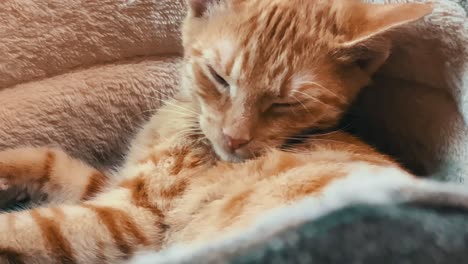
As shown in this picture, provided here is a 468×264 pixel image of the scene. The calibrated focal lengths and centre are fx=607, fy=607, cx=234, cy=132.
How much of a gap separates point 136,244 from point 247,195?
0.22m

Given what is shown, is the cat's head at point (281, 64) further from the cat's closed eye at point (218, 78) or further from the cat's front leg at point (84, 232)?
the cat's front leg at point (84, 232)

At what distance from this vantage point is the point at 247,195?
1011mm

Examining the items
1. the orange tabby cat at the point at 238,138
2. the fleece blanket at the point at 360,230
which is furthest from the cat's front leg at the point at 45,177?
the fleece blanket at the point at 360,230

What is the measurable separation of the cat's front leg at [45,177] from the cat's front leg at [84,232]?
0.14 m

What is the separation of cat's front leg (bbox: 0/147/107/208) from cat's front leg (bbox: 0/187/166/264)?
14 centimetres

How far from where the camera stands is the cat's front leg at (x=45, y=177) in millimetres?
1211

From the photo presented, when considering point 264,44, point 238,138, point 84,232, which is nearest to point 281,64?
point 264,44

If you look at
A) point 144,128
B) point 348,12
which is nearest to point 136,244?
point 144,128

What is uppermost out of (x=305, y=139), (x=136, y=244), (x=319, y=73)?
(x=319, y=73)

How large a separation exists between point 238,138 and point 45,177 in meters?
0.44

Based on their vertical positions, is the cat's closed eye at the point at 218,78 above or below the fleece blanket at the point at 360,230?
above

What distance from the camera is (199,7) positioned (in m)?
1.22

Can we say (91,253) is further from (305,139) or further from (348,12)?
(348,12)

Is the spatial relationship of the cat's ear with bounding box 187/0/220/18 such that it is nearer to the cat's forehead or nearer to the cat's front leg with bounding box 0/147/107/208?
the cat's forehead
